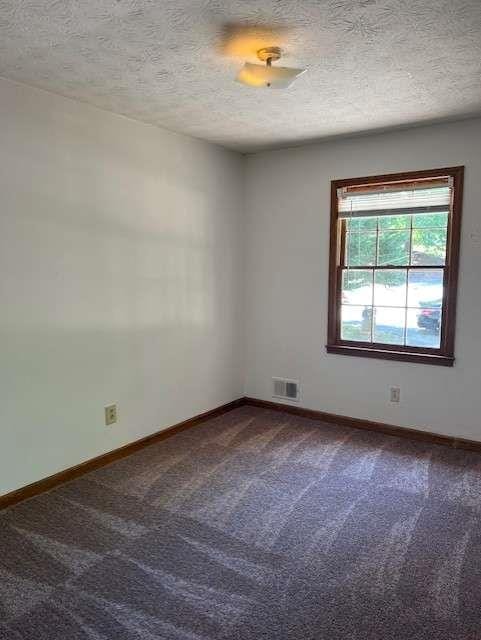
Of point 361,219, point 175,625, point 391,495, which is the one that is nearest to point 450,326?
point 361,219

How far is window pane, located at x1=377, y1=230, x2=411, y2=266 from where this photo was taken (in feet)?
12.1

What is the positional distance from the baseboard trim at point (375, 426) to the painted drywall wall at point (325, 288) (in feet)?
0.17

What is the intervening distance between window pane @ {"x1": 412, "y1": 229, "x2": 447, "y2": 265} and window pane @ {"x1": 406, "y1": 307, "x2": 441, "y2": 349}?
38cm

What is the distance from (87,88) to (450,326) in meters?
2.95

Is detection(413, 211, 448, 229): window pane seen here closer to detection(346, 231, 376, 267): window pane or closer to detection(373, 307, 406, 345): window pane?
detection(346, 231, 376, 267): window pane

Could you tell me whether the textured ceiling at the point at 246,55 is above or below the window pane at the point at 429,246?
above

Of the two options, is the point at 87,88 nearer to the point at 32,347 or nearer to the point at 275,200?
the point at 32,347

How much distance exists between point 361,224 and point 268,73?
1991mm

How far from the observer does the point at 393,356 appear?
148 inches

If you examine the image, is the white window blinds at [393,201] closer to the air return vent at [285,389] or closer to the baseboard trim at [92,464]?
the air return vent at [285,389]

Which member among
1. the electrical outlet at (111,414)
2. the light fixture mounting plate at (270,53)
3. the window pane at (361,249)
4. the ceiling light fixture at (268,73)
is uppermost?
the light fixture mounting plate at (270,53)

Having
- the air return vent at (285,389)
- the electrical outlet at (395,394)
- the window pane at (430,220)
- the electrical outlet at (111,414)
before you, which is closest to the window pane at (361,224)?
the window pane at (430,220)

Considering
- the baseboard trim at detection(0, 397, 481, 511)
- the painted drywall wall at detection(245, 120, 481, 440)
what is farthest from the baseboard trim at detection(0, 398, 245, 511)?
the painted drywall wall at detection(245, 120, 481, 440)

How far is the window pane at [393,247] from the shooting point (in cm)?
368
